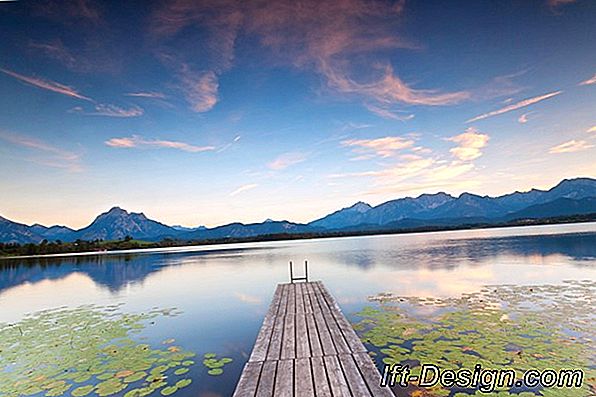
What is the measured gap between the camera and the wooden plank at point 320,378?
8.88 ft

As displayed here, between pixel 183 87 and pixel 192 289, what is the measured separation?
11.3m

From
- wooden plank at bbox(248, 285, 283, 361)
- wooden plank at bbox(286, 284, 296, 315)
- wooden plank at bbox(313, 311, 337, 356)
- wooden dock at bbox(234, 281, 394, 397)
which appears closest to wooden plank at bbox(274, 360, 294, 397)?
wooden dock at bbox(234, 281, 394, 397)

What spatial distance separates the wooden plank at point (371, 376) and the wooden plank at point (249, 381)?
113 cm

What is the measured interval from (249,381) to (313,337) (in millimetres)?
1624

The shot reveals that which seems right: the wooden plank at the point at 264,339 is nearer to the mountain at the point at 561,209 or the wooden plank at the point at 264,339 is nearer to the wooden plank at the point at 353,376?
the wooden plank at the point at 353,376

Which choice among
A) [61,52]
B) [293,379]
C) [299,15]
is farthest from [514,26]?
[61,52]

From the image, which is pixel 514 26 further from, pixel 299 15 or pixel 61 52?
pixel 61 52

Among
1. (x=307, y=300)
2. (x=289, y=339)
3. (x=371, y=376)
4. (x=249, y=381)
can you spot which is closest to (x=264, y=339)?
(x=289, y=339)

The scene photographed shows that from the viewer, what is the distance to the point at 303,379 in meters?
3.02

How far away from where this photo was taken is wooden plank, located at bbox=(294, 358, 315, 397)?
2731 millimetres

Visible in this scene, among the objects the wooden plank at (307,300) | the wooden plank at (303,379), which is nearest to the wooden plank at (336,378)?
the wooden plank at (303,379)

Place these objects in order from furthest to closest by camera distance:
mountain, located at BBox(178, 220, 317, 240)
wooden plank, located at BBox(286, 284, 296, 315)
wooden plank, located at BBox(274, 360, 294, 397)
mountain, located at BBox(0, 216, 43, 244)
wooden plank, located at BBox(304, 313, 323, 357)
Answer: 1. mountain, located at BBox(178, 220, 317, 240)
2. mountain, located at BBox(0, 216, 43, 244)
3. wooden plank, located at BBox(286, 284, 296, 315)
4. wooden plank, located at BBox(304, 313, 323, 357)
5. wooden plank, located at BBox(274, 360, 294, 397)

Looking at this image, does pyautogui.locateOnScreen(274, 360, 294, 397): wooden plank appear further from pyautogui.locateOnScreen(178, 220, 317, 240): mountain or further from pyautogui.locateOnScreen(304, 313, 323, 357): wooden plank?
pyautogui.locateOnScreen(178, 220, 317, 240): mountain

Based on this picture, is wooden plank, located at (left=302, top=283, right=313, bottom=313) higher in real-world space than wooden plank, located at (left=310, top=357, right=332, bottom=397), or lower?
lower
